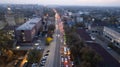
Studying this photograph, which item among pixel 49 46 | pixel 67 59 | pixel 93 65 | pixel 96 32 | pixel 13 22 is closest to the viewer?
pixel 93 65

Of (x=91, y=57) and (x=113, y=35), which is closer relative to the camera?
(x=91, y=57)

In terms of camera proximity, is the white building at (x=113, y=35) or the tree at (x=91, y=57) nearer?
the tree at (x=91, y=57)

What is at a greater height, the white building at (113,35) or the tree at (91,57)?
the tree at (91,57)

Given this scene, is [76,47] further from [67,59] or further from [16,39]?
[16,39]

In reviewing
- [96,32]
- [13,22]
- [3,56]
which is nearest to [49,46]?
[3,56]

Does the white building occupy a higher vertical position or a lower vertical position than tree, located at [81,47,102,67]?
lower

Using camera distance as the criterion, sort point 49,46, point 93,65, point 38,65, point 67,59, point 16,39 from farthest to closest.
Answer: point 16,39 < point 49,46 < point 67,59 < point 38,65 < point 93,65

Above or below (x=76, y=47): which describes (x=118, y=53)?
below

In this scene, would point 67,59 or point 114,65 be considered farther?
point 67,59

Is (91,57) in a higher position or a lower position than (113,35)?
higher

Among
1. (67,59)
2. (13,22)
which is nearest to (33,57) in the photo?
(67,59)

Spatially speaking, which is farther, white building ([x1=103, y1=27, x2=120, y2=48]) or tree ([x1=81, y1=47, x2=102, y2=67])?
white building ([x1=103, y1=27, x2=120, y2=48])
